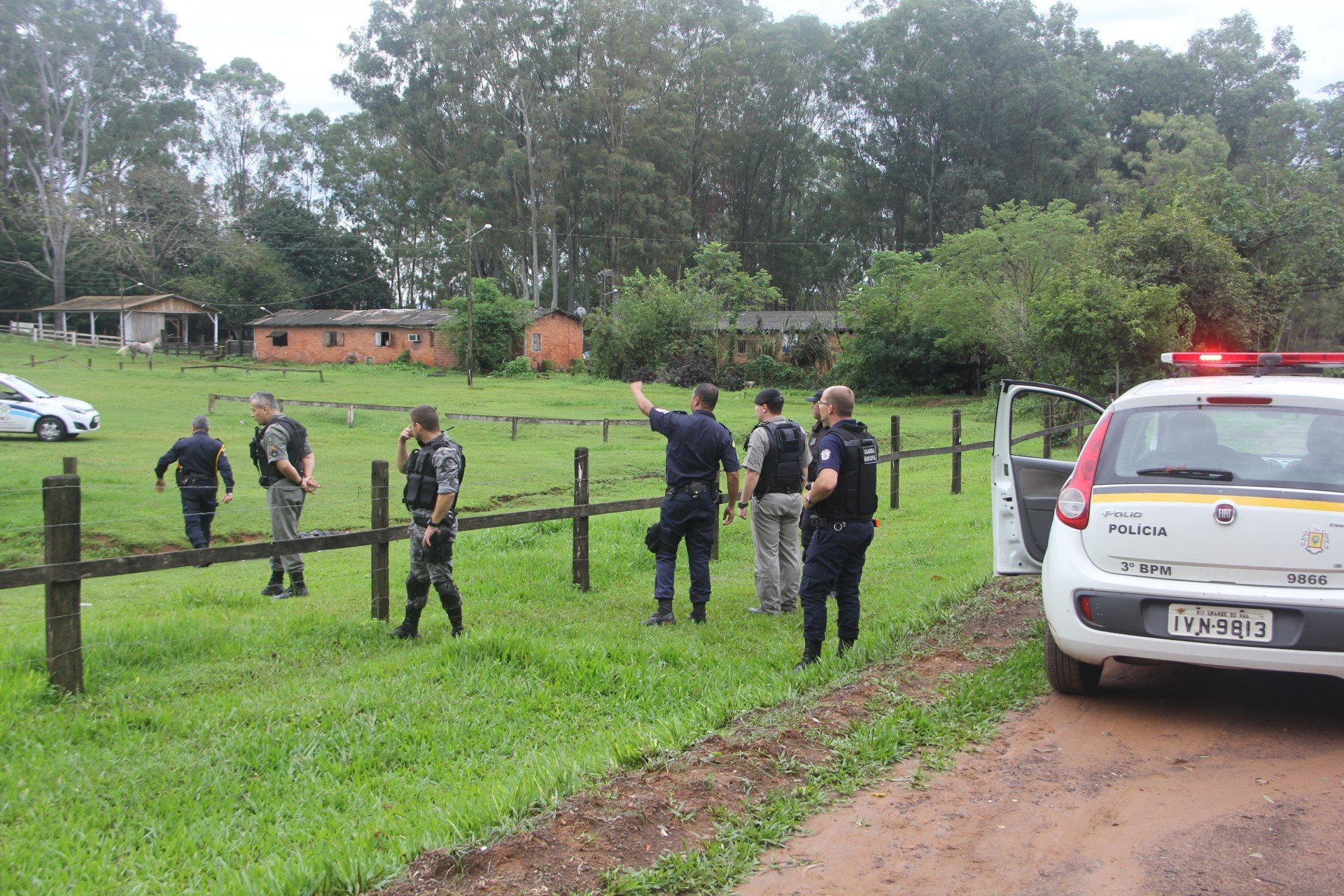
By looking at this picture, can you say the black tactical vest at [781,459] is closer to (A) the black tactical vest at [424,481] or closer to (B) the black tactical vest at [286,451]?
(A) the black tactical vest at [424,481]

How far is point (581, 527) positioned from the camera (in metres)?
8.62

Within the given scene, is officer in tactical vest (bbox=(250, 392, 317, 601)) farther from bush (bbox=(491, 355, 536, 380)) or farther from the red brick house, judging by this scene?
the red brick house

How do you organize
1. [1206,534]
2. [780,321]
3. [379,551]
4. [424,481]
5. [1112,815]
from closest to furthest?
[1112,815] < [1206,534] < [424,481] < [379,551] < [780,321]

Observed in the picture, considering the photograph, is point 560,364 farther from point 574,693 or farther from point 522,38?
point 574,693

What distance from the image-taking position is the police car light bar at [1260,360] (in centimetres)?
543

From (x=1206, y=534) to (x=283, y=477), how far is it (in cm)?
759

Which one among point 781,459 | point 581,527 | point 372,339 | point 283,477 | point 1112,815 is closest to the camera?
point 1112,815

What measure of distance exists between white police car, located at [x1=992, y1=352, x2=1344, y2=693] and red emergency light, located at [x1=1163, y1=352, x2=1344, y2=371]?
0.13 metres

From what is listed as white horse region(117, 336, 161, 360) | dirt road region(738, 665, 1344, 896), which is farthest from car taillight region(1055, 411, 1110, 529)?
white horse region(117, 336, 161, 360)

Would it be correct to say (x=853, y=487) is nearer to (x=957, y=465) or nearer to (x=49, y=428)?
(x=957, y=465)

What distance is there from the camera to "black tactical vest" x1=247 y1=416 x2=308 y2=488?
9109mm

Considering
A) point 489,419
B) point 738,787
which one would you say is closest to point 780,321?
point 489,419

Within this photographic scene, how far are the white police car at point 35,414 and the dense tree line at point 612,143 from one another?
32.5 m

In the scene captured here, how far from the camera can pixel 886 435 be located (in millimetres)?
25938
